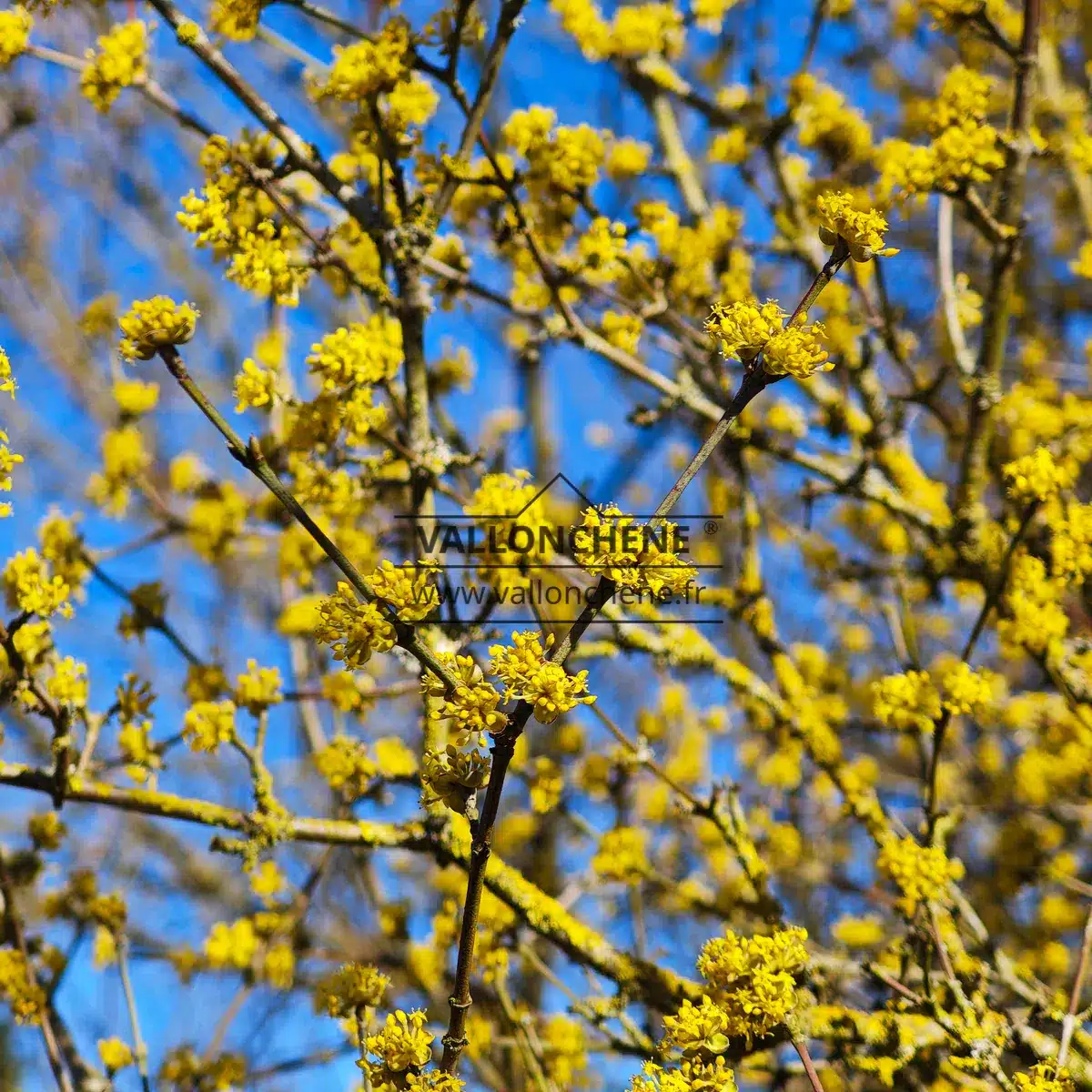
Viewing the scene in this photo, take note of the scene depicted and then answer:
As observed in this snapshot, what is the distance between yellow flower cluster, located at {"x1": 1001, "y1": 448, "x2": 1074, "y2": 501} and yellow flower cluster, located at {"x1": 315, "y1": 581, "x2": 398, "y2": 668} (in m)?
1.77

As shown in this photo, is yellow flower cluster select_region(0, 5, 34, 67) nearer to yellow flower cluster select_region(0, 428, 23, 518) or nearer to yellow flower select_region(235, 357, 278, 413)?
yellow flower select_region(235, 357, 278, 413)

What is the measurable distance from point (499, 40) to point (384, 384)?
0.96m

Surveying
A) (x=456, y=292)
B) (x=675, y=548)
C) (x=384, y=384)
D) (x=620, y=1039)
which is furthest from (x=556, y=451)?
(x=675, y=548)

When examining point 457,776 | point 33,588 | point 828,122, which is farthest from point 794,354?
point 828,122

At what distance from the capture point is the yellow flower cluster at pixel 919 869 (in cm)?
251

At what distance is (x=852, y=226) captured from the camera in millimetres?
1784

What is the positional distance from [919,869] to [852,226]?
1.62 m

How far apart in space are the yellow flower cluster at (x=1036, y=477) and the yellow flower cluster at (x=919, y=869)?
95 cm

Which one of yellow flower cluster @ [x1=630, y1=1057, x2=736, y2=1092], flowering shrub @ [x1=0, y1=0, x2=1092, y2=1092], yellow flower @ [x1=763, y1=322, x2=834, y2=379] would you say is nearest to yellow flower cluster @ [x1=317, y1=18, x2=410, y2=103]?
flowering shrub @ [x1=0, y1=0, x2=1092, y2=1092]

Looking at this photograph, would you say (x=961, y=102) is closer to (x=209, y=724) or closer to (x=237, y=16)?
(x=237, y=16)

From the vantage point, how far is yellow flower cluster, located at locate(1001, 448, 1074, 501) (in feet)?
8.50

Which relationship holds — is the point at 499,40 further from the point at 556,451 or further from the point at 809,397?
the point at 556,451

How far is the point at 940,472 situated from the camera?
23.1ft

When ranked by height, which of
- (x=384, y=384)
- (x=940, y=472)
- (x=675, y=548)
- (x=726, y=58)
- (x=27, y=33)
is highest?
(x=726, y=58)
